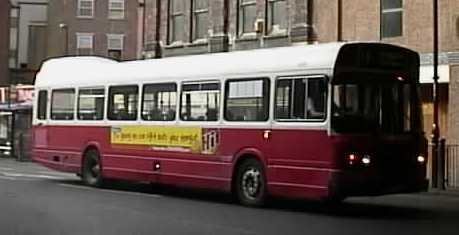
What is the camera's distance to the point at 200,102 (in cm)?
1889

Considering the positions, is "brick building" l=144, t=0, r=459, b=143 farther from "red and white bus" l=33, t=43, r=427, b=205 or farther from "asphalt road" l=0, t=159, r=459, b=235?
"red and white bus" l=33, t=43, r=427, b=205

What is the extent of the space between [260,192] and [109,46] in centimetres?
5110

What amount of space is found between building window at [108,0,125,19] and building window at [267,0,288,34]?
3740cm

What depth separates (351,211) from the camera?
674 inches

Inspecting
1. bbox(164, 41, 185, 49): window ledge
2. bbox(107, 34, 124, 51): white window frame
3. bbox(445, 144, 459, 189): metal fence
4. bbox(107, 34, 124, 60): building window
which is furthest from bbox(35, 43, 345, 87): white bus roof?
bbox(107, 34, 124, 51): white window frame

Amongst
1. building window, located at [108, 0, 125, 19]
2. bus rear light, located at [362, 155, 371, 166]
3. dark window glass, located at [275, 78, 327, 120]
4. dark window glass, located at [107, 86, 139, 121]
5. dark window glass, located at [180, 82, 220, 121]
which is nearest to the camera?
bus rear light, located at [362, 155, 371, 166]

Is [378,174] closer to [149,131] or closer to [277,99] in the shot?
[277,99]

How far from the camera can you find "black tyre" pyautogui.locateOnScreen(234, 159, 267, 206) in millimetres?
17328

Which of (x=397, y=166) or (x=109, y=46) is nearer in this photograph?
(x=397, y=166)

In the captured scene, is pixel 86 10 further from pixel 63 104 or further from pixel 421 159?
pixel 421 159

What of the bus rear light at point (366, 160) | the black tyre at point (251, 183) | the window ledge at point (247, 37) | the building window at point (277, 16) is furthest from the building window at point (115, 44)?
the bus rear light at point (366, 160)

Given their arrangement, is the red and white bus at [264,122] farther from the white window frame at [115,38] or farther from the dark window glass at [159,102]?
the white window frame at [115,38]

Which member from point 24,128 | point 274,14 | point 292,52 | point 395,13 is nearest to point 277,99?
point 292,52

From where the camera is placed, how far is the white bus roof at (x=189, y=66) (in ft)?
53.9
